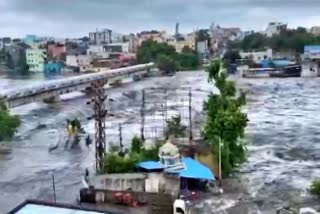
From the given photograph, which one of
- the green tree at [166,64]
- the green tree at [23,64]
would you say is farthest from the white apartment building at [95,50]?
the green tree at [166,64]

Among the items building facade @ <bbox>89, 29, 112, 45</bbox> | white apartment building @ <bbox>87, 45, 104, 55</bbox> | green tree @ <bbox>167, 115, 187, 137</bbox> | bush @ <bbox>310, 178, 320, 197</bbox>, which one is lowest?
bush @ <bbox>310, 178, 320, 197</bbox>

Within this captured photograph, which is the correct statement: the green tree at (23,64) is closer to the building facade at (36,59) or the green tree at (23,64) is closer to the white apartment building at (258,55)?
the building facade at (36,59)

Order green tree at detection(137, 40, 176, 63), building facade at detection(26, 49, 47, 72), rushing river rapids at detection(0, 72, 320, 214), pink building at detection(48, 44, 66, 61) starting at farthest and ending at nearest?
pink building at detection(48, 44, 66, 61)
building facade at detection(26, 49, 47, 72)
green tree at detection(137, 40, 176, 63)
rushing river rapids at detection(0, 72, 320, 214)

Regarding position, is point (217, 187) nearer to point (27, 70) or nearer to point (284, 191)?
point (284, 191)

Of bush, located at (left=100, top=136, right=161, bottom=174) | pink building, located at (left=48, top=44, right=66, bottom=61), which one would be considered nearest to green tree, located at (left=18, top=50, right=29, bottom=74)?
pink building, located at (left=48, top=44, right=66, bottom=61)

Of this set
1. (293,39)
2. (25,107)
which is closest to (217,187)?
(25,107)

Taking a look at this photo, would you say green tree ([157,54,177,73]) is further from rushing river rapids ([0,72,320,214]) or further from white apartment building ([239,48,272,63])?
rushing river rapids ([0,72,320,214])
